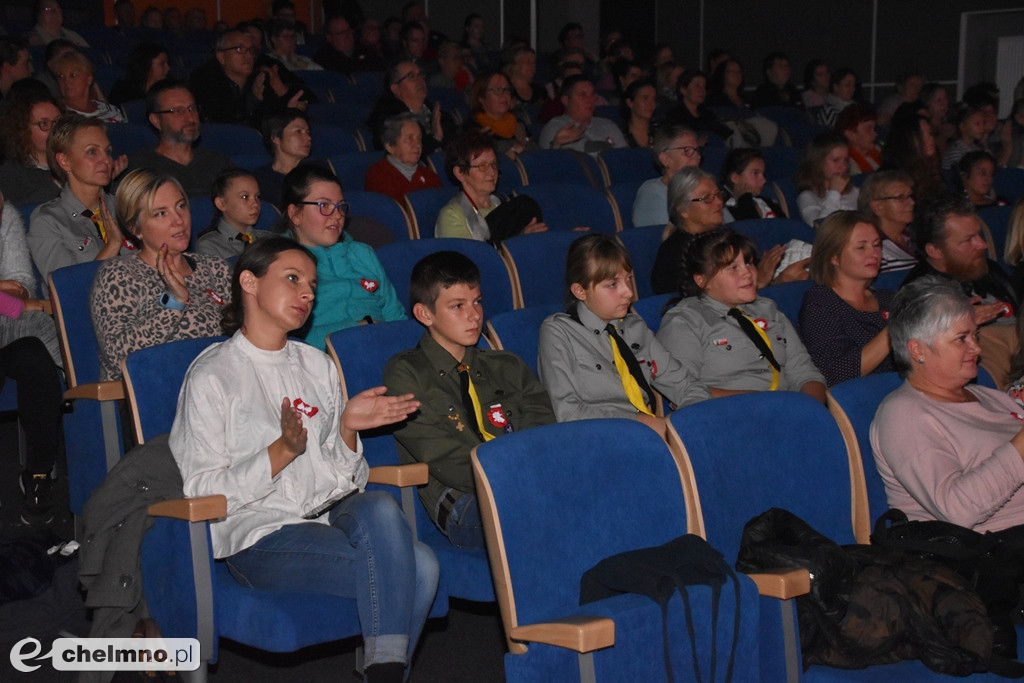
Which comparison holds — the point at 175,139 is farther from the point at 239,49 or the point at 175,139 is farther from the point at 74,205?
the point at 239,49

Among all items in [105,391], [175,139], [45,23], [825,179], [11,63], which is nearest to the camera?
[105,391]

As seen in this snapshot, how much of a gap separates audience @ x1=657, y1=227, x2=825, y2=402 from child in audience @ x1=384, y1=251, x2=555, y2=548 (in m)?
0.61

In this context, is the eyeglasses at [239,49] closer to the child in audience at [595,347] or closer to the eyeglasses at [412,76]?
the eyeglasses at [412,76]

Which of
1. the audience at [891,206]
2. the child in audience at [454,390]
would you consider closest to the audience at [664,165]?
the audience at [891,206]

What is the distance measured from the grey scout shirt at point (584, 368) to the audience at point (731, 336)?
6.4 inches

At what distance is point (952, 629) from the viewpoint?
2.09 metres

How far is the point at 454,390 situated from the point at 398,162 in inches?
96.8

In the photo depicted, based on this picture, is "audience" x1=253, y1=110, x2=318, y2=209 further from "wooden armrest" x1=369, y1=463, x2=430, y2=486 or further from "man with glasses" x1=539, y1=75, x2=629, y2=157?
"wooden armrest" x1=369, y1=463, x2=430, y2=486

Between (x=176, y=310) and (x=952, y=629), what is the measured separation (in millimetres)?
2189

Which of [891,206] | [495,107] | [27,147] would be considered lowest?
[891,206]

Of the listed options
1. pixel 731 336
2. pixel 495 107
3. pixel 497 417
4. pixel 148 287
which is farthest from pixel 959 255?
pixel 495 107

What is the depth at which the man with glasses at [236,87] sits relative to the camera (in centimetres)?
588

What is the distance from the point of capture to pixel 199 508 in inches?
85.5

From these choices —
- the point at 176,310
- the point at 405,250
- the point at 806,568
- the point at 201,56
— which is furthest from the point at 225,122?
the point at 806,568
